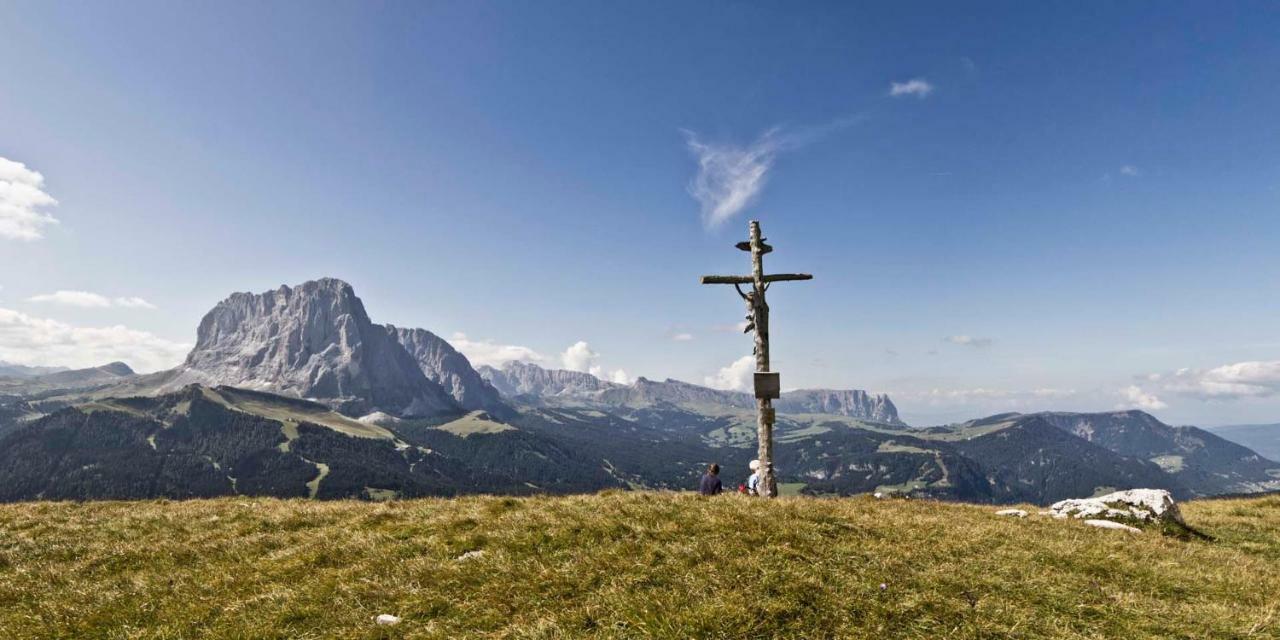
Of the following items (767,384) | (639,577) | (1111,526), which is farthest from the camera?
(767,384)

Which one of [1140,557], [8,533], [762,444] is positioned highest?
[762,444]

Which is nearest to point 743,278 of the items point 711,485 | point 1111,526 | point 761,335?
point 761,335

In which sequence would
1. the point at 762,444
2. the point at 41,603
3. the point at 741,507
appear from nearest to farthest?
1. the point at 41,603
2. the point at 741,507
3. the point at 762,444

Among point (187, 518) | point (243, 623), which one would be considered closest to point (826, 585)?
point (243, 623)

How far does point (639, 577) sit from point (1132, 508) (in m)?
19.4

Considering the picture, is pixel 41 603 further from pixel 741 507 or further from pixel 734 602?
pixel 741 507

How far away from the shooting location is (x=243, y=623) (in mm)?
9664

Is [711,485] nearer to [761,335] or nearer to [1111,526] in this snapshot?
[761,335]

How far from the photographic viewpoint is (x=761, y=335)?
21.8 metres

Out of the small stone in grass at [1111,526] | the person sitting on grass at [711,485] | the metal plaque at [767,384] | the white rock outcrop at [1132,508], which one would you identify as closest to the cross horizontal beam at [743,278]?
the metal plaque at [767,384]

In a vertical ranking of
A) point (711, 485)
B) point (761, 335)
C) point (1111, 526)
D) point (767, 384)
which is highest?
point (761, 335)

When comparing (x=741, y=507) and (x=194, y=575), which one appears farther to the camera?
(x=741, y=507)

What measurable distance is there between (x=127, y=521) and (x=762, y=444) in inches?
882

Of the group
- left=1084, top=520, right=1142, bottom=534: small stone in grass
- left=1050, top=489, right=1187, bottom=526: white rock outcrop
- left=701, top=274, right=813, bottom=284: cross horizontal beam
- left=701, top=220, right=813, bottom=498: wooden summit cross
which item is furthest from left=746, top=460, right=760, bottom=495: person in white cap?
left=1084, top=520, right=1142, bottom=534: small stone in grass
